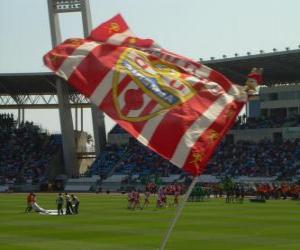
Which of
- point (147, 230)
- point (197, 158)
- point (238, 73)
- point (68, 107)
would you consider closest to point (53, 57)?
point (197, 158)

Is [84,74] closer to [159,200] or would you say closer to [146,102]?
[146,102]

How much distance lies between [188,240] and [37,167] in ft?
238

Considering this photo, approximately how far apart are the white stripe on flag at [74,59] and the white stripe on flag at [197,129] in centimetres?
234

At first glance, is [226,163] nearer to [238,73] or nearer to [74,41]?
[238,73]

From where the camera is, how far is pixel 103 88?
13.4 meters

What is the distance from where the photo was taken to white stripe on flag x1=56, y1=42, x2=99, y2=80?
1321cm

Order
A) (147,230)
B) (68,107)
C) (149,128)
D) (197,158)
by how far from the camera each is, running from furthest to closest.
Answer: (68,107) → (147,230) → (149,128) → (197,158)

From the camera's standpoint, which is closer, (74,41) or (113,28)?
(74,41)

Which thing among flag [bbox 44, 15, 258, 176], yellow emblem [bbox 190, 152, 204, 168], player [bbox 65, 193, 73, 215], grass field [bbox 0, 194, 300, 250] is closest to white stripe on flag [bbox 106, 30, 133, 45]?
flag [bbox 44, 15, 258, 176]

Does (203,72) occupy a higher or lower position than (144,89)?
higher

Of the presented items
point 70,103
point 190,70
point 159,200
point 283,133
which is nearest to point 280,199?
point 159,200

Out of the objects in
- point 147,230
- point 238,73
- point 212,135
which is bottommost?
point 147,230

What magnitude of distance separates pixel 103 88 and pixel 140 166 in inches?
3033

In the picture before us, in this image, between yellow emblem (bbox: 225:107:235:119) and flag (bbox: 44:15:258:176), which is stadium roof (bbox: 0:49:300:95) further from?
yellow emblem (bbox: 225:107:235:119)
